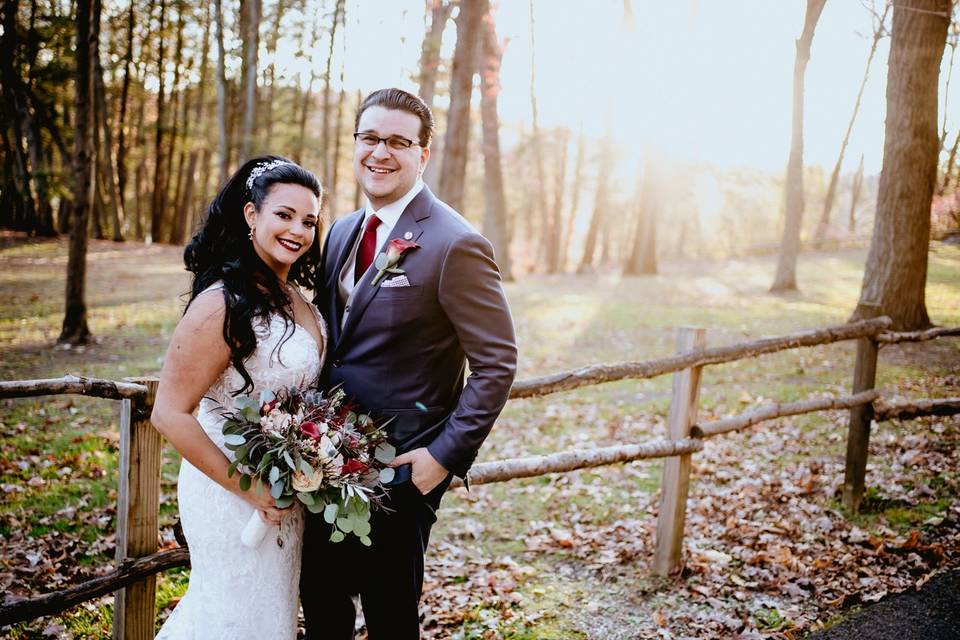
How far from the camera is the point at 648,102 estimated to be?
2131 centimetres

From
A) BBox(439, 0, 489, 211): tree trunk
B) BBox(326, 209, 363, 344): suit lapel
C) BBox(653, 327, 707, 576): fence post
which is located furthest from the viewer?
BBox(439, 0, 489, 211): tree trunk

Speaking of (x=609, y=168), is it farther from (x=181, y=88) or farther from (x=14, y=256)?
(x=14, y=256)

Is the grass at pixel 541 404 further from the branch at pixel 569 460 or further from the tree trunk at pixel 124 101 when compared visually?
the tree trunk at pixel 124 101

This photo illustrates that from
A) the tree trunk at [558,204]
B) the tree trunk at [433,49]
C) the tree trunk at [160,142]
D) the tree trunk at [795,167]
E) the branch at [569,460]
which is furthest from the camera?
the tree trunk at [558,204]

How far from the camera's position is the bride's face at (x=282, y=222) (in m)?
2.69

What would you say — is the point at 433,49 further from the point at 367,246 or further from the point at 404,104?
the point at 367,246

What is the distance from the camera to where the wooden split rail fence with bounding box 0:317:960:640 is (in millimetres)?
2822

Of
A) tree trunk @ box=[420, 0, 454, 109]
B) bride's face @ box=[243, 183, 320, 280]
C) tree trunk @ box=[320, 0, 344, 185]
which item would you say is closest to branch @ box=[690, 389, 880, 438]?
bride's face @ box=[243, 183, 320, 280]

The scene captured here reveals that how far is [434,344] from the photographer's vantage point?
2.73 m

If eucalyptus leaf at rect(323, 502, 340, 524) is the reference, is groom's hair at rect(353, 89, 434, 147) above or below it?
above

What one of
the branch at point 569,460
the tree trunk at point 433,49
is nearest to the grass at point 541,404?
the branch at point 569,460

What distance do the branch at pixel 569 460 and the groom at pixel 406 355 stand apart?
1019 millimetres

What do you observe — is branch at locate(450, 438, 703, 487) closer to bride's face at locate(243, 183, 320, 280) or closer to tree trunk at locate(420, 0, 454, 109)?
bride's face at locate(243, 183, 320, 280)

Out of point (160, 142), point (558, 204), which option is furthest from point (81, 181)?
point (558, 204)
